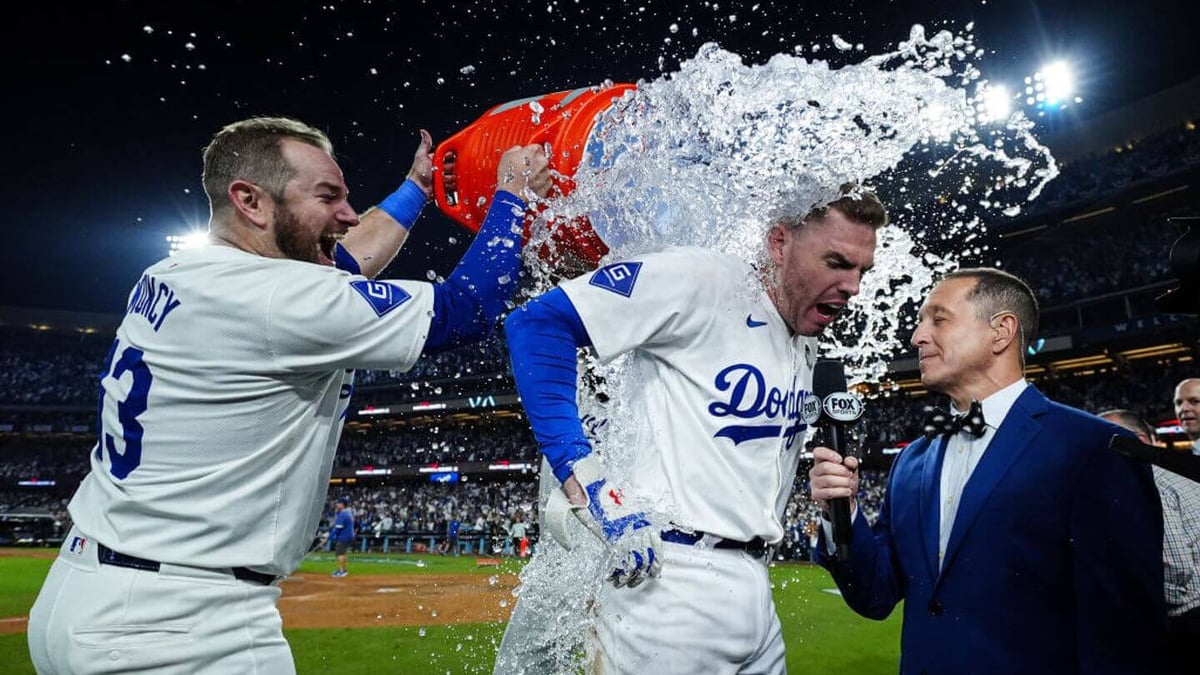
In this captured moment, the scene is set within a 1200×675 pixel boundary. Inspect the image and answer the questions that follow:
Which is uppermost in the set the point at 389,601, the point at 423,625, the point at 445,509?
the point at 423,625

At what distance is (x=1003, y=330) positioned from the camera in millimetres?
3258

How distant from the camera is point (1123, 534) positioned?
104 inches

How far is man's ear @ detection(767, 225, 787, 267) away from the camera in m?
2.85

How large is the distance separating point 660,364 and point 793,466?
0.69m

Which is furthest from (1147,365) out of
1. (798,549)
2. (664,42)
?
(664,42)

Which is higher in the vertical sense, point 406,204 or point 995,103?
point 995,103

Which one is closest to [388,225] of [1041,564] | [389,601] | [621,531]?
[621,531]

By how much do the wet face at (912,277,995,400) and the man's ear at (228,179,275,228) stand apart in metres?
2.67

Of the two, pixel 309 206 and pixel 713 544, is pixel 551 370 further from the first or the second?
pixel 309 206

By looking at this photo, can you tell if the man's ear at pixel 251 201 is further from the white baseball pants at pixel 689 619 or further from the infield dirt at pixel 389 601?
the infield dirt at pixel 389 601

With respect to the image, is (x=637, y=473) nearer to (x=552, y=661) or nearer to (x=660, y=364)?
(x=660, y=364)

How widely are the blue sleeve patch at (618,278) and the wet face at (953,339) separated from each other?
1.51m

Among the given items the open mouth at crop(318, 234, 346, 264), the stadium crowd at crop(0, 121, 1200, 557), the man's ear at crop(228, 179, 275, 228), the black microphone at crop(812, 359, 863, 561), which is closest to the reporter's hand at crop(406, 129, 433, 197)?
the open mouth at crop(318, 234, 346, 264)

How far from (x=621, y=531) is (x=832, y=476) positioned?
875mm
